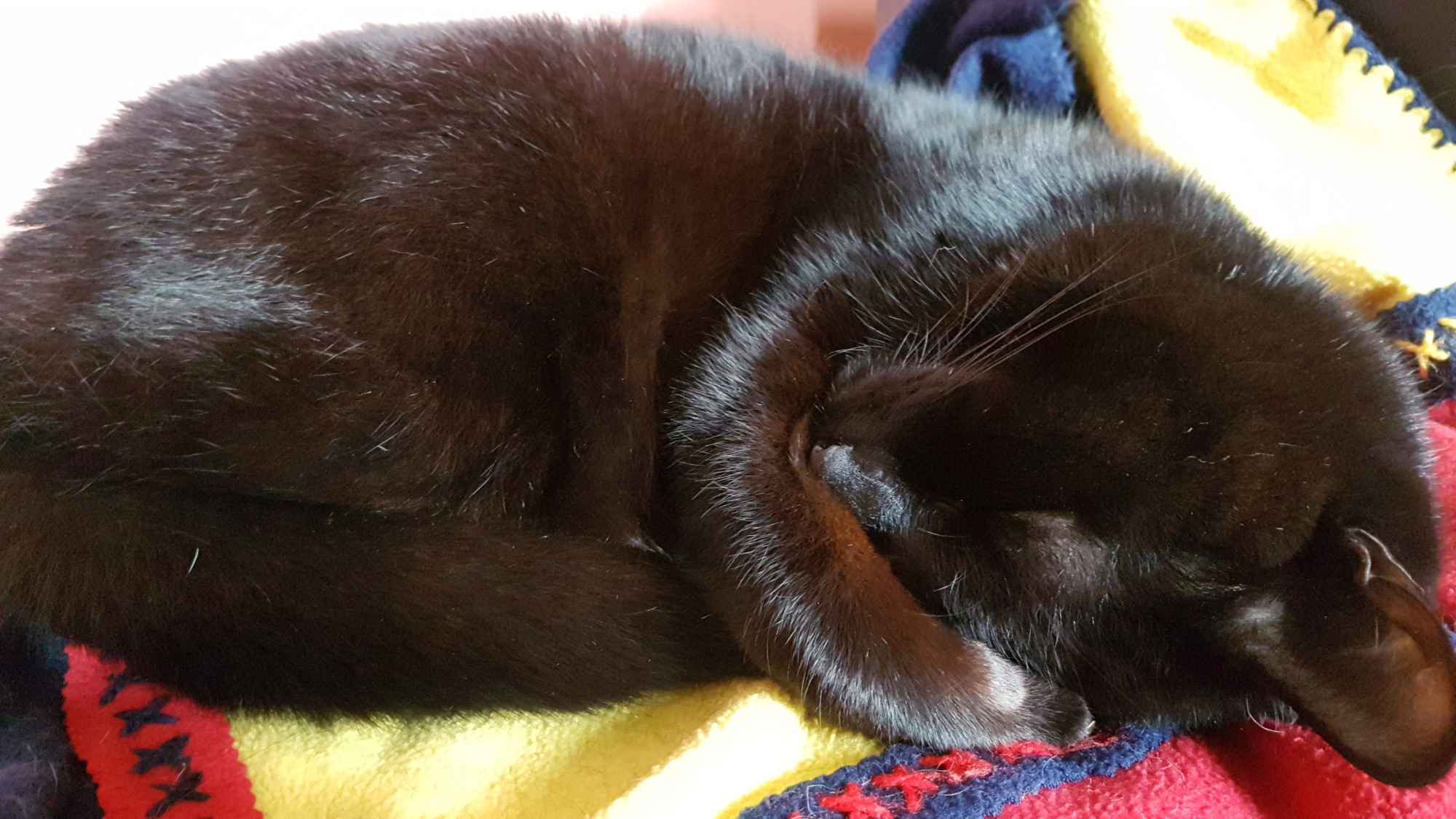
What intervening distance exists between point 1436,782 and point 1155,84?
81cm

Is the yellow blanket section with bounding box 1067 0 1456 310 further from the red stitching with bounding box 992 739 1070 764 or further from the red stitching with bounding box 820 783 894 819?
the red stitching with bounding box 820 783 894 819

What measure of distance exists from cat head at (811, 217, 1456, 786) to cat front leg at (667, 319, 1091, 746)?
0.03m

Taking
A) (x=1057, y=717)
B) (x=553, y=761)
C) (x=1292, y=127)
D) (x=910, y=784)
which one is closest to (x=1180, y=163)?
(x=1292, y=127)

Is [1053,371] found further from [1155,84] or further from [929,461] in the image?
[1155,84]

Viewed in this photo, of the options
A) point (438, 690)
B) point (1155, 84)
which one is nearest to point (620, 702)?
point (438, 690)

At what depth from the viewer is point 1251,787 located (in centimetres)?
71

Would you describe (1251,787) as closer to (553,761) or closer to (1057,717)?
(1057,717)

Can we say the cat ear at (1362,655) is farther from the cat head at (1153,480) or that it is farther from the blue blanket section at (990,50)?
the blue blanket section at (990,50)

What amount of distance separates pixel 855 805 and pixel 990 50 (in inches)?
39.3

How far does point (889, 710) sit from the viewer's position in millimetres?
672

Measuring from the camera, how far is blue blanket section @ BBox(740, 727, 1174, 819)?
0.61 m

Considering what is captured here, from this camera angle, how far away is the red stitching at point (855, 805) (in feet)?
1.99

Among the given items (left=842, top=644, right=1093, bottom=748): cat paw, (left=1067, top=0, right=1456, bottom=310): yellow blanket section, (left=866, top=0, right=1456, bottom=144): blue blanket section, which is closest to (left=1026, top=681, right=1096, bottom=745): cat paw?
(left=842, top=644, right=1093, bottom=748): cat paw

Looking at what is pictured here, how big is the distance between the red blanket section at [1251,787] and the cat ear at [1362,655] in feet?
0.13
